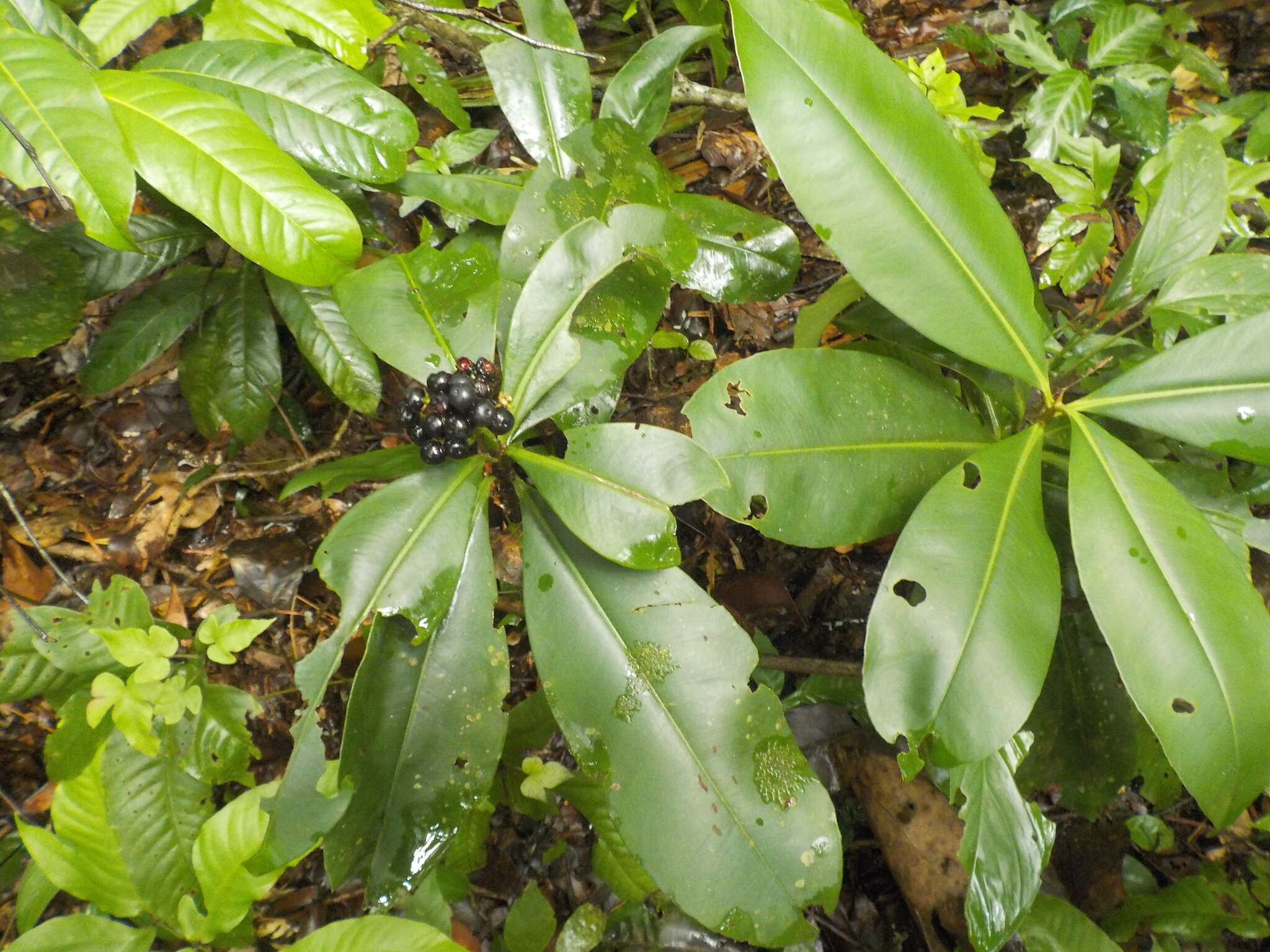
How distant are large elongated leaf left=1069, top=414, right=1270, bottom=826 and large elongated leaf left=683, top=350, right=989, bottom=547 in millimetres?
336

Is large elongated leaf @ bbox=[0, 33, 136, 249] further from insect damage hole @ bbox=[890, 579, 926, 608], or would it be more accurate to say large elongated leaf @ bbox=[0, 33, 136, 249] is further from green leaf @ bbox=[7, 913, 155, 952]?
insect damage hole @ bbox=[890, 579, 926, 608]

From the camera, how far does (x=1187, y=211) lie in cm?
156

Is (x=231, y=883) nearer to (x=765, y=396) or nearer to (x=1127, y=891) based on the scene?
(x=765, y=396)

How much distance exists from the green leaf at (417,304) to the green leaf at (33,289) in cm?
82

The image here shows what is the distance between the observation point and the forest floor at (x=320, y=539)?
6.21 ft

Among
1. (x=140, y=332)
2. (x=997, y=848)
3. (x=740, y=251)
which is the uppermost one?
(x=740, y=251)

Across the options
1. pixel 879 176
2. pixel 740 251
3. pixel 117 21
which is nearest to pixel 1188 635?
pixel 879 176

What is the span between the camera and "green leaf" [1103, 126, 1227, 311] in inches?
60.9

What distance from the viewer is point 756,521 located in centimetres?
128

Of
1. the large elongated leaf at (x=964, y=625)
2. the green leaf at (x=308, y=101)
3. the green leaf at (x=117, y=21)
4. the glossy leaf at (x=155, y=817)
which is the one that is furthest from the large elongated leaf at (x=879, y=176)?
the glossy leaf at (x=155, y=817)

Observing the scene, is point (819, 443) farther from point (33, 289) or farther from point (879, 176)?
point (33, 289)

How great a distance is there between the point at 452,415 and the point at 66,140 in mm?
766

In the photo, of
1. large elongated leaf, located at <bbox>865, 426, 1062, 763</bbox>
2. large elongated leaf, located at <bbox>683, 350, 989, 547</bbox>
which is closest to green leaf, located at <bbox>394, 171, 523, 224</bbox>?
large elongated leaf, located at <bbox>683, 350, 989, 547</bbox>

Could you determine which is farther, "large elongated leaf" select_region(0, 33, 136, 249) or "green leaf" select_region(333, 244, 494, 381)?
"green leaf" select_region(333, 244, 494, 381)
